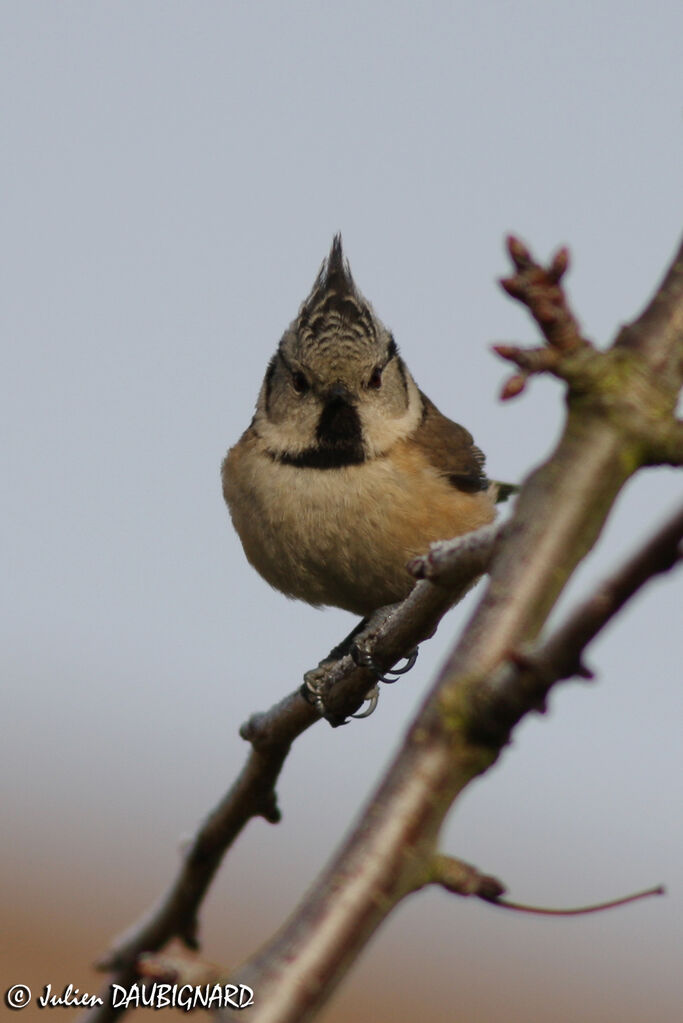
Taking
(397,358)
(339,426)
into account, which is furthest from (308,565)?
(397,358)

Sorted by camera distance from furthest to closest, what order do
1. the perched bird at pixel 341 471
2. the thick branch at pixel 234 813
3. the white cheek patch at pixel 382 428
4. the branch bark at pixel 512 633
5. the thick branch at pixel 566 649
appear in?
the white cheek patch at pixel 382 428 → the perched bird at pixel 341 471 → the thick branch at pixel 234 813 → the branch bark at pixel 512 633 → the thick branch at pixel 566 649

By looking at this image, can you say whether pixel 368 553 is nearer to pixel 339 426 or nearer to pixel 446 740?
pixel 339 426

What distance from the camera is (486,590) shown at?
1.46 metres

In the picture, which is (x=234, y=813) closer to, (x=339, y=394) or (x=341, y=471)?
(x=341, y=471)

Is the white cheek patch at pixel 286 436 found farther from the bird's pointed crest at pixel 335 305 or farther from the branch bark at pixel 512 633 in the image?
the branch bark at pixel 512 633

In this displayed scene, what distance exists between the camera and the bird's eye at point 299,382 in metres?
5.13

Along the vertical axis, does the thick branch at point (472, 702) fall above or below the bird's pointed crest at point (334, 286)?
below

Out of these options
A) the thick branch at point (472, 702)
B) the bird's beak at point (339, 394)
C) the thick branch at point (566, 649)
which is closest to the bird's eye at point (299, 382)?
the bird's beak at point (339, 394)

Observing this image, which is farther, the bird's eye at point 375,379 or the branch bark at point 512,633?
the bird's eye at point 375,379

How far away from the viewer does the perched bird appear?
4695mm

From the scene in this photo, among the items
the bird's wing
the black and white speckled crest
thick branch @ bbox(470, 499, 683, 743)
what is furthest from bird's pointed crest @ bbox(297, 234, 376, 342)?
thick branch @ bbox(470, 499, 683, 743)

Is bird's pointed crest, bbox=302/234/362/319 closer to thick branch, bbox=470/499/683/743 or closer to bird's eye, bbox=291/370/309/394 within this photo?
bird's eye, bbox=291/370/309/394

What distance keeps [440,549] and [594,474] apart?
20.5 inches

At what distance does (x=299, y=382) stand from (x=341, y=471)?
20.2 inches
